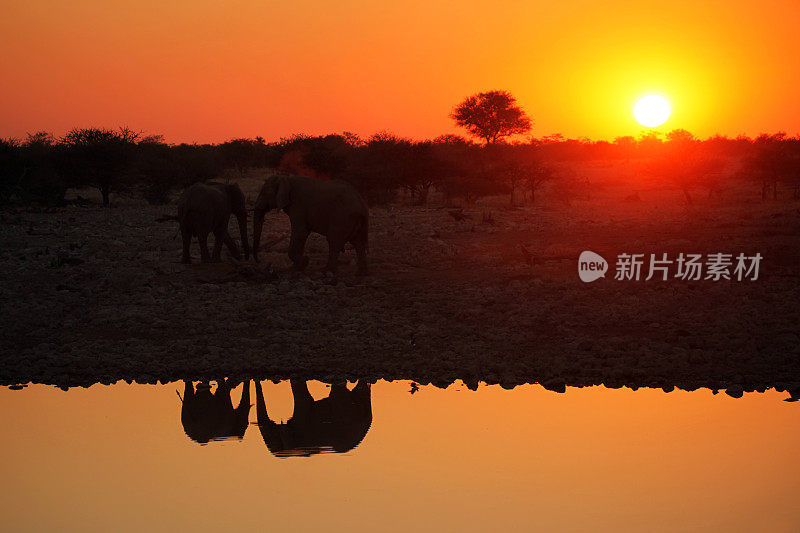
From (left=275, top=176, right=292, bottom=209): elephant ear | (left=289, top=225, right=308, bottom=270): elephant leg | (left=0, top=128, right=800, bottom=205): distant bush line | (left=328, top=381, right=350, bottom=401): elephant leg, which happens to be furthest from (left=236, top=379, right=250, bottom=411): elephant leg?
(left=0, top=128, right=800, bottom=205): distant bush line

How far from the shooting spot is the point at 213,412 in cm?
858

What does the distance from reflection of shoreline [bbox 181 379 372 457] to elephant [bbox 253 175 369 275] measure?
16.4 ft

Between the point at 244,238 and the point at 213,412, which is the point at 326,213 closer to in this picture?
the point at 244,238

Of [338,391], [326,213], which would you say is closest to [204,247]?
[326,213]

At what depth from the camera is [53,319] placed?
11641 millimetres

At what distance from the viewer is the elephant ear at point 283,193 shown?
14336 mm

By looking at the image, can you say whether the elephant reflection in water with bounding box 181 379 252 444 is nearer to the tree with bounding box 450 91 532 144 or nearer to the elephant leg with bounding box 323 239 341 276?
the elephant leg with bounding box 323 239 341 276

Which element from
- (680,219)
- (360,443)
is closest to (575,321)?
(360,443)

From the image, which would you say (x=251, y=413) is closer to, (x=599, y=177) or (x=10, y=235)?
(x=10, y=235)

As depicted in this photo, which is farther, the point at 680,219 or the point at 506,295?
the point at 680,219

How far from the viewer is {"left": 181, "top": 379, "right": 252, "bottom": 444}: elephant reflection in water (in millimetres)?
8039

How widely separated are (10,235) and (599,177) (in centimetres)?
3061

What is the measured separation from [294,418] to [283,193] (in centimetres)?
669

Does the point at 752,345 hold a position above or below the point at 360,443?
above
